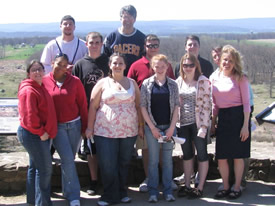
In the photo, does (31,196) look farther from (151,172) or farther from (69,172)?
(151,172)

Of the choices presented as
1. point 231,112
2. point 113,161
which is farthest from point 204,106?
point 113,161

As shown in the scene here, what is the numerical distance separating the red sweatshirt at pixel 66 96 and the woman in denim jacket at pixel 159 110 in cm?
75

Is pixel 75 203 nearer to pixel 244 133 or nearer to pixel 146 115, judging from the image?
pixel 146 115

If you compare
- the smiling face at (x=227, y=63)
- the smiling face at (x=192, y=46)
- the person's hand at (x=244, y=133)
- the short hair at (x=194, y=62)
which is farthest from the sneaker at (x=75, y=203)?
the smiling face at (x=192, y=46)

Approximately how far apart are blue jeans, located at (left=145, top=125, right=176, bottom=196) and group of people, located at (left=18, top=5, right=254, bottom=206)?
12 millimetres

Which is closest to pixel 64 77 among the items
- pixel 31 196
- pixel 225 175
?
pixel 31 196

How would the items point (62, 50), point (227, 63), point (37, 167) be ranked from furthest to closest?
point (62, 50)
point (227, 63)
point (37, 167)

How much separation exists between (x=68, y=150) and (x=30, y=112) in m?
0.69

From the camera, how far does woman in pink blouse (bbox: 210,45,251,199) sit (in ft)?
15.1

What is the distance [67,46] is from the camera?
5191 mm

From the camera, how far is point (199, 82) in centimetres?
466

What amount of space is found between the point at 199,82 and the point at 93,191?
193 cm

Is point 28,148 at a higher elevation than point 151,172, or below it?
higher

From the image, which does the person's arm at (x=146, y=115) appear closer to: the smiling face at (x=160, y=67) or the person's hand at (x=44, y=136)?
the smiling face at (x=160, y=67)
